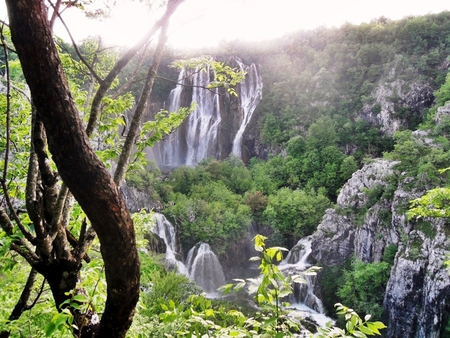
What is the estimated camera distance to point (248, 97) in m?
32.3

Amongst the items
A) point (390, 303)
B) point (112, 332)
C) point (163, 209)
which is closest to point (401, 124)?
point (390, 303)

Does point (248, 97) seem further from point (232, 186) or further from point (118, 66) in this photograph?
point (118, 66)

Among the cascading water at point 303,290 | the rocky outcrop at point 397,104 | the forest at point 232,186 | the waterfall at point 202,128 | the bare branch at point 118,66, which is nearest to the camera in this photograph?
the forest at point 232,186

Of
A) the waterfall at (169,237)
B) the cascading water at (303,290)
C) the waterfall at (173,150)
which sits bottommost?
the cascading water at (303,290)

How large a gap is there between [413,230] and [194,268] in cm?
1059

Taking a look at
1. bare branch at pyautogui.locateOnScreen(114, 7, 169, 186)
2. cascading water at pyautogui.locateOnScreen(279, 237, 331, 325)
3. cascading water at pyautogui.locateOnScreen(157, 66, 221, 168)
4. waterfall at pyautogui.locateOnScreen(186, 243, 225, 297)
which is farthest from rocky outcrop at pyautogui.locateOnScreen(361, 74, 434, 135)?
bare branch at pyautogui.locateOnScreen(114, 7, 169, 186)

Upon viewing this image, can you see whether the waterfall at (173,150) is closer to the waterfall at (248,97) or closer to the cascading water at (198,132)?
the cascading water at (198,132)

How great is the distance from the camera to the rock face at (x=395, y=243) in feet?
34.4

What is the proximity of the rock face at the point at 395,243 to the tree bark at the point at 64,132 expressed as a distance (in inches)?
466

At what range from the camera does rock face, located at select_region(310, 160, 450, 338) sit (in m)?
10.5

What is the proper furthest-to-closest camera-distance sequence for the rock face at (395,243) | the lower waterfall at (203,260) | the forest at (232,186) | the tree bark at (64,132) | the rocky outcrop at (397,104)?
1. the rocky outcrop at (397,104)
2. the lower waterfall at (203,260)
3. the rock face at (395,243)
4. the forest at (232,186)
5. the tree bark at (64,132)

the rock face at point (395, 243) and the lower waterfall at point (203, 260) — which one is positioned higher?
the rock face at point (395, 243)

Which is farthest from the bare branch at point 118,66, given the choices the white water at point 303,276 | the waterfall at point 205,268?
the waterfall at point 205,268

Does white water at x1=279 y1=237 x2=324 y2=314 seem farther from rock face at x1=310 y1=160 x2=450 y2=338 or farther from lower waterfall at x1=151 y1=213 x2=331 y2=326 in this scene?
rock face at x1=310 y1=160 x2=450 y2=338
